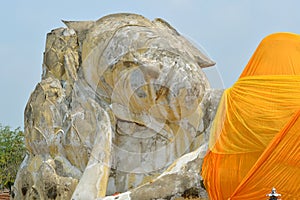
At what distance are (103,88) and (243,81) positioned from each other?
466cm

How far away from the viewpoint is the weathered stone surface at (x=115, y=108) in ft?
39.1

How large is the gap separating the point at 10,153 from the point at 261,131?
1051 inches

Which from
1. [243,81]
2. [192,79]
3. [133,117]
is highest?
[243,81]

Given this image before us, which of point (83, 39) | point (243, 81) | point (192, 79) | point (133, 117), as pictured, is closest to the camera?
point (243, 81)

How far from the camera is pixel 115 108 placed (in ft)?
41.5

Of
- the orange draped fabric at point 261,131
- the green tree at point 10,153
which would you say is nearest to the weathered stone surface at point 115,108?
the orange draped fabric at point 261,131

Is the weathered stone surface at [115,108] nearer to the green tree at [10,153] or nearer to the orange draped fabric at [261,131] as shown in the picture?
the orange draped fabric at [261,131]

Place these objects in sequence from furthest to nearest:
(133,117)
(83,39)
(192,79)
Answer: (83,39) < (133,117) < (192,79)

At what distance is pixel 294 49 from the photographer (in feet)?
27.4

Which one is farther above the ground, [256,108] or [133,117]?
[256,108]

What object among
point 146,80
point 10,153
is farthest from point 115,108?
point 10,153

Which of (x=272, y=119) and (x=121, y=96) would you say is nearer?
(x=272, y=119)

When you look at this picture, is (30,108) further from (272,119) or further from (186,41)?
(272,119)

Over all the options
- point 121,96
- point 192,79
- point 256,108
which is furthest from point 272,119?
point 121,96
